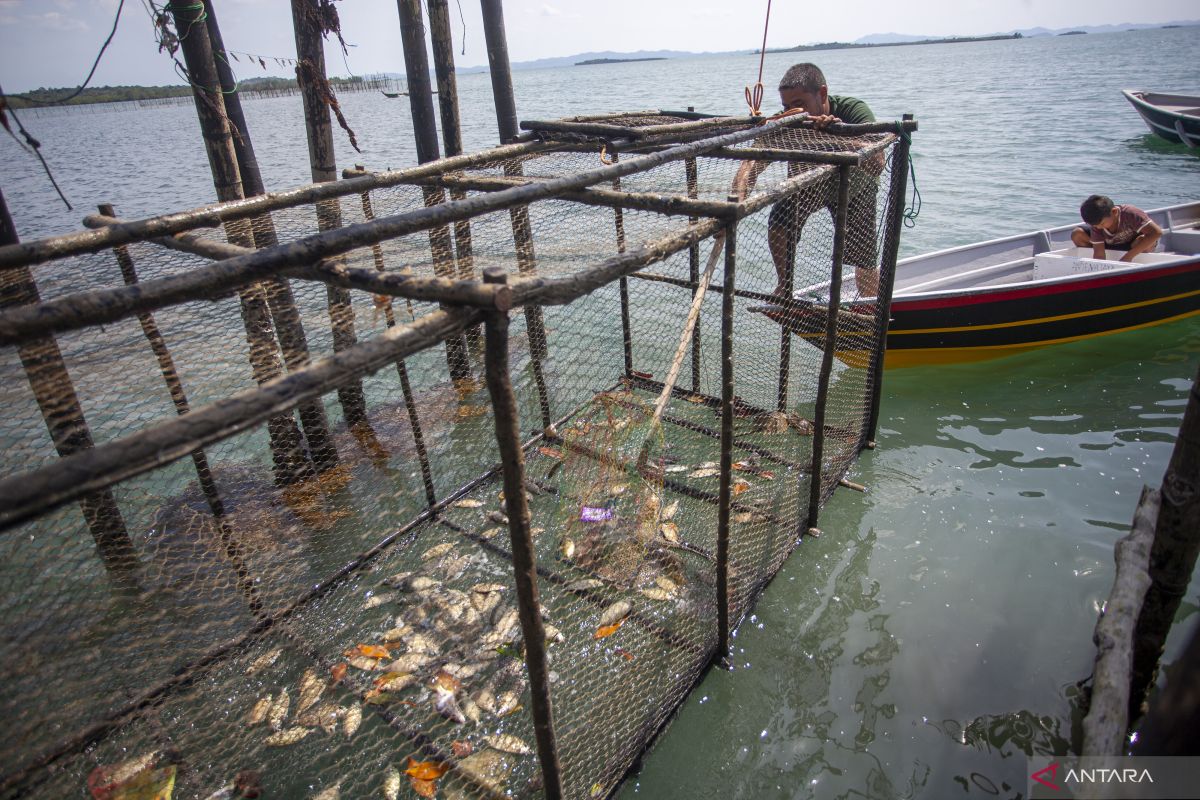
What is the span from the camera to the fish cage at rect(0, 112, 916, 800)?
236cm

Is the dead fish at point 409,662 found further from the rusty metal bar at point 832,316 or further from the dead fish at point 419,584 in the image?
the rusty metal bar at point 832,316

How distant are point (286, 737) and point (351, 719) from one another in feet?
1.13

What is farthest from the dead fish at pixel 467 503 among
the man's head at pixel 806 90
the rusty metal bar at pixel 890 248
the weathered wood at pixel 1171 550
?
the man's head at pixel 806 90

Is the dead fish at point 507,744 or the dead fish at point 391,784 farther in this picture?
the dead fish at point 507,744

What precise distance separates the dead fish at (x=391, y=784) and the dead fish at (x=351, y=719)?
1.05ft

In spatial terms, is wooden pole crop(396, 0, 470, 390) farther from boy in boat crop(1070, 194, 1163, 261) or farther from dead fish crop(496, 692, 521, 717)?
boy in boat crop(1070, 194, 1163, 261)

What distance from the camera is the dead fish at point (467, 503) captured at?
519 cm

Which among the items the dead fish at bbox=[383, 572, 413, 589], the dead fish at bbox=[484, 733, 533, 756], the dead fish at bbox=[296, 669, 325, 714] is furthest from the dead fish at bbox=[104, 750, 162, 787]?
the dead fish at bbox=[484, 733, 533, 756]

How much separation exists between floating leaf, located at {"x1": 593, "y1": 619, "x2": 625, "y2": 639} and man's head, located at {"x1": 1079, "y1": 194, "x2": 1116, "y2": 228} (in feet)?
25.0

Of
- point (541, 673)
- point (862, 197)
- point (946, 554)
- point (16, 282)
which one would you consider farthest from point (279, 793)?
point (862, 197)

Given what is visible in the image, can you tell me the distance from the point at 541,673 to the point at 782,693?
2.00 meters

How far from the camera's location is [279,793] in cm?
332

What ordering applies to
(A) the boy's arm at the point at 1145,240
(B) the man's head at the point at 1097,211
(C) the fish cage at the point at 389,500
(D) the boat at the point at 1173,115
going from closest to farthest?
(C) the fish cage at the point at 389,500 → (A) the boy's arm at the point at 1145,240 → (B) the man's head at the point at 1097,211 → (D) the boat at the point at 1173,115

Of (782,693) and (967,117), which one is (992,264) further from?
(967,117)
